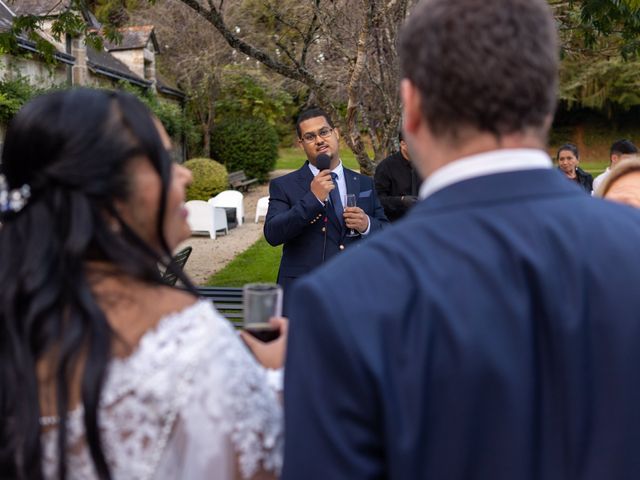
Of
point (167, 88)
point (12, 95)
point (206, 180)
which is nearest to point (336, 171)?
point (12, 95)

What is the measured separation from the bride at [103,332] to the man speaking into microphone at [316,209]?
127 inches

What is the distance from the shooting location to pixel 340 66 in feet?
55.7

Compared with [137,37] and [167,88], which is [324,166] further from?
[167,88]

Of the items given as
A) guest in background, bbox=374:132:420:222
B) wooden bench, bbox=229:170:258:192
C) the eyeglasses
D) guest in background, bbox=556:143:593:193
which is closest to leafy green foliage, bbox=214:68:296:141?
wooden bench, bbox=229:170:258:192

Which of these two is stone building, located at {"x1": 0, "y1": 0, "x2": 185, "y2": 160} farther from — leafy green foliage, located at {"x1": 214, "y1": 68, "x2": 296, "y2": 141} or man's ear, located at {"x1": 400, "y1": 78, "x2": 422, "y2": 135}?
man's ear, located at {"x1": 400, "y1": 78, "x2": 422, "y2": 135}

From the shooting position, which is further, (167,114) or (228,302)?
(167,114)

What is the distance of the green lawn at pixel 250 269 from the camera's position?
464 inches

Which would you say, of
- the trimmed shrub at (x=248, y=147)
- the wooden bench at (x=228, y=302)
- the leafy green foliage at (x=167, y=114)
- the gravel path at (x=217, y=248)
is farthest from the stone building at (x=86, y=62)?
the wooden bench at (x=228, y=302)

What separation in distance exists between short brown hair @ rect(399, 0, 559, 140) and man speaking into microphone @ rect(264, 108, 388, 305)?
3.48 metres

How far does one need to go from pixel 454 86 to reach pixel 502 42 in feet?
0.40

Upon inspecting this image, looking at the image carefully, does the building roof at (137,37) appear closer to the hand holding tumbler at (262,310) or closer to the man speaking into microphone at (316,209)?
the man speaking into microphone at (316,209)

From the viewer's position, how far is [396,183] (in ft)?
22.8

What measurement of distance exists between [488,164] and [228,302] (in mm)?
5799

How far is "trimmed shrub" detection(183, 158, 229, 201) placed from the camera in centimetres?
2427
